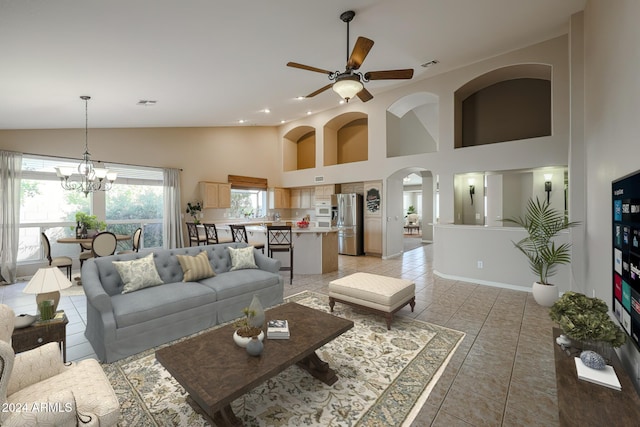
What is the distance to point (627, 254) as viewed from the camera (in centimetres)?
180

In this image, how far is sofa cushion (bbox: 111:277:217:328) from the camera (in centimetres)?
266

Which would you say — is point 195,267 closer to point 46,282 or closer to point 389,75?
point 46,282

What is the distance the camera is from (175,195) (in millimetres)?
7496

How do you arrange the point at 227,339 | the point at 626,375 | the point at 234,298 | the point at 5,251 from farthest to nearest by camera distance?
the point at 5,251
the point at 234,298
the point at 227,339
the point at 626,375

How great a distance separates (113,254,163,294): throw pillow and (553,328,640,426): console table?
3.63m

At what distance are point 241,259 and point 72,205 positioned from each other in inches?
191

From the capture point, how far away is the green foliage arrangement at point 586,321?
68.7 inches

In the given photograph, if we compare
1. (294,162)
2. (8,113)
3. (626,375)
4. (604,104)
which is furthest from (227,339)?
(294,162)

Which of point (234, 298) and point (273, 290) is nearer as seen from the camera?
point (234, 298)

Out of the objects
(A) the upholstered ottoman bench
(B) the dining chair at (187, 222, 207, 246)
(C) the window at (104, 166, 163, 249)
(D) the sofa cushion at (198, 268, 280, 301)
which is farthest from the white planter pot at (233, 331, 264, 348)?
(C) the window at (104, 166, 163, 249)

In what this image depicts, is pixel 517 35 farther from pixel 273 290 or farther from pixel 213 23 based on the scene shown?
pixel 273 290

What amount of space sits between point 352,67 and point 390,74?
469 millimetres

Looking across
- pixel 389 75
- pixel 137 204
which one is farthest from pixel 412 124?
pixel 137 204

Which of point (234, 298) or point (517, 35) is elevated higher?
point (517, 35)
